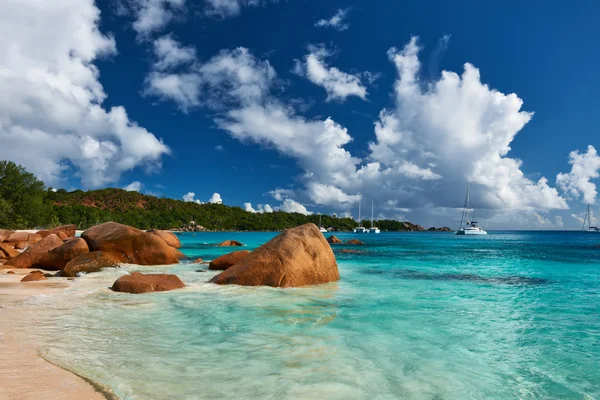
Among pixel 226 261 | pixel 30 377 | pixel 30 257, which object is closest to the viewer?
pixel 30 377

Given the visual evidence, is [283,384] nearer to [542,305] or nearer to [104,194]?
[542,305]

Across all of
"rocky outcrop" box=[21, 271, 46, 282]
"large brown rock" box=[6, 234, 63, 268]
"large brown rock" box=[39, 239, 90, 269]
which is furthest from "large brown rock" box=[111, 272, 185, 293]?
"large brown rock" box=[6, 234, 63, 268]

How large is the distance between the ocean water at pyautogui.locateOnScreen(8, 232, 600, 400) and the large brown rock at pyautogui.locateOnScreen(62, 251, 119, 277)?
4.57m

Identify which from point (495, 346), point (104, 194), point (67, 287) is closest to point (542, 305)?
point (495, 346)

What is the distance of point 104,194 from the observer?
142m

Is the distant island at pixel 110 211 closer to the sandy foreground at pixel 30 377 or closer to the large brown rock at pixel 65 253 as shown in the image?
the large brown rock at pixel 65 253

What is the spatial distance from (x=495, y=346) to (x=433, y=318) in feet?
6.84

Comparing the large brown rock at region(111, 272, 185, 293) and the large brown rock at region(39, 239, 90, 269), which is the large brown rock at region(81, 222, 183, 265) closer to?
the large brown rock at region(39, 239, 90, 269)

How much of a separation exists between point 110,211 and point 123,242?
119 meters

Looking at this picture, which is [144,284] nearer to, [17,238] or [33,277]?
[33,277]

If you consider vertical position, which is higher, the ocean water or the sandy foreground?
the sandy foreground

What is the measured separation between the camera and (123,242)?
18203 mm

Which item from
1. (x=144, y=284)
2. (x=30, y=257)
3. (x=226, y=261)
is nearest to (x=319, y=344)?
(x=144, y=284)

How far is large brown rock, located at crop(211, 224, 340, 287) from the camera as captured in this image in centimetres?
1235
